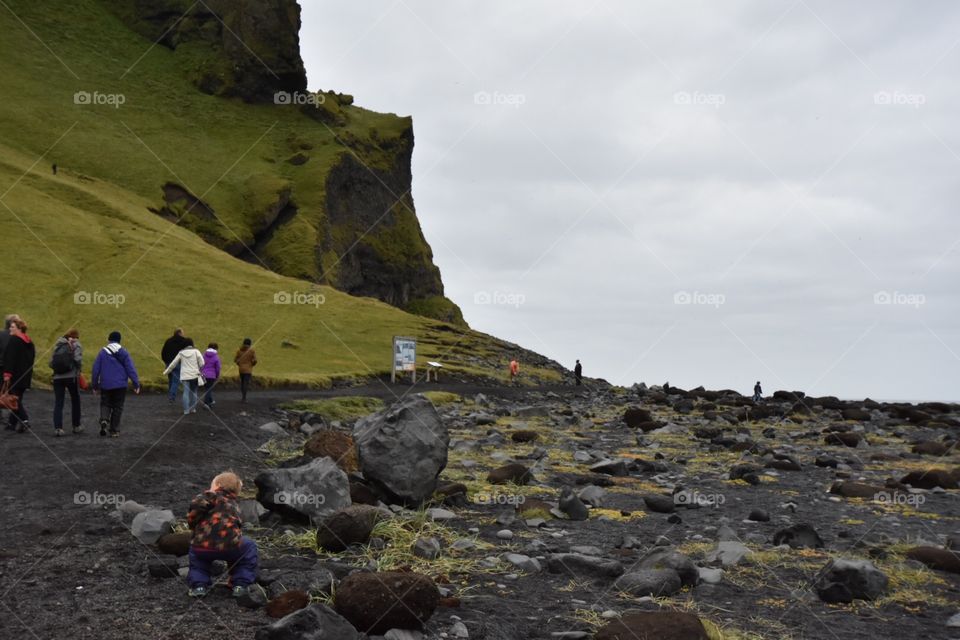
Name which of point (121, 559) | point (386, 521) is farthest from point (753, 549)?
point (121, 559)

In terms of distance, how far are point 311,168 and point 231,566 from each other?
123 meters

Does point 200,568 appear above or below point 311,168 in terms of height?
below

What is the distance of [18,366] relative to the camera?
1869 centimetres

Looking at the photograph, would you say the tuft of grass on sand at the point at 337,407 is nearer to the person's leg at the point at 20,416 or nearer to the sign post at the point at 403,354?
the person's leg at the point at 20,416

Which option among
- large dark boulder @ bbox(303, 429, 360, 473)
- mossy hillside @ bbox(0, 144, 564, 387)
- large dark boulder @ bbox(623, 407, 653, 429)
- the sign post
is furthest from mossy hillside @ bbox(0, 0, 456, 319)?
large dark boulder @ bbox(303, 429, 360, 473)

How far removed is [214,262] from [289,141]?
219 feet

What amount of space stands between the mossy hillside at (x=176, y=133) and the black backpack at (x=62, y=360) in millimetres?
81097

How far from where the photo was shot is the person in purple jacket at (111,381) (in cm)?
1870

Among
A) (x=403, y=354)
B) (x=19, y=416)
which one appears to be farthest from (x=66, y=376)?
(x=403, y=354)

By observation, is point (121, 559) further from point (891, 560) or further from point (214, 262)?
point (214, 262)

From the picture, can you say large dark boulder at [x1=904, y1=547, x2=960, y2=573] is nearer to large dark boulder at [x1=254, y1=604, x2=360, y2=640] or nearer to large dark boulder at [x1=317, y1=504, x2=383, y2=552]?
large dark boulder at [x1=317, y1=504, x2=383, y2=552]

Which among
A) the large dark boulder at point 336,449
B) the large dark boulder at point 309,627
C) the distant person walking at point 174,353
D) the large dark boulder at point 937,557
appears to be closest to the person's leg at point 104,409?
the large dark boulder at point 336,449

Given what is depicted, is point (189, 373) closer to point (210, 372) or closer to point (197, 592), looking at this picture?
point (210, 372)

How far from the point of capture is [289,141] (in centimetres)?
13412
